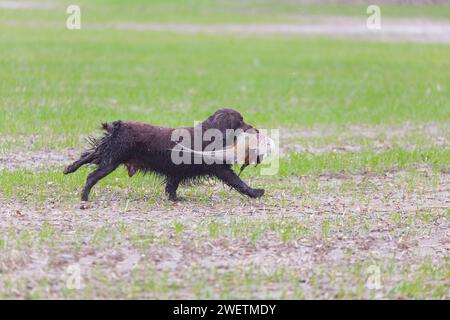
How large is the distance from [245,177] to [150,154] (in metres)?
1.97

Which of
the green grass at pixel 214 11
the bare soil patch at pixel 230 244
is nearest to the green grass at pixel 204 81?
the bare soil patch at pixel 230 244

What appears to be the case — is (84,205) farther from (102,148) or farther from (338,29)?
(338,29)

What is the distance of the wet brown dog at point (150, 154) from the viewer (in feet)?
30.5

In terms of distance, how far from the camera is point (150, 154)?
938 cm

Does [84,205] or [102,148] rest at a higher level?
[102,148]

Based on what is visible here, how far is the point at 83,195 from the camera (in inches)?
372

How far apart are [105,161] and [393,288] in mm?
3454

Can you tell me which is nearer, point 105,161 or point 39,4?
point 105,161

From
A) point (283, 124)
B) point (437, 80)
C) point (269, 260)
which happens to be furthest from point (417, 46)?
point (269, 260)

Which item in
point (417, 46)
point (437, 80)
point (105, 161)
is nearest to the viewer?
point (105, 161)

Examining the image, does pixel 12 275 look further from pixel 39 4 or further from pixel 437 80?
pixel 39 4

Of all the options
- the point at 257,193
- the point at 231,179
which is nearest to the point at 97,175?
the point at 231,179

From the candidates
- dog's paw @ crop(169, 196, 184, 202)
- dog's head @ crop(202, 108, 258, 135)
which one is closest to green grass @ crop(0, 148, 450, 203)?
dog's paw @ crop(169, 196, 184, 202)
